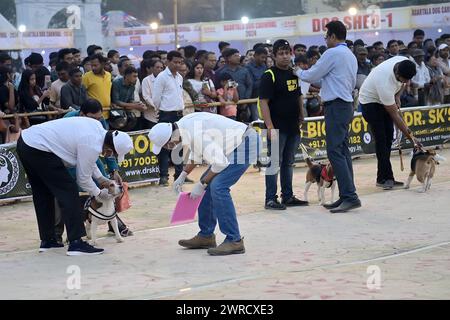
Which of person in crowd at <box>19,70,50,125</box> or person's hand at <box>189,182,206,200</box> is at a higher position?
person in crowd at <box>19,70,50,125</box>

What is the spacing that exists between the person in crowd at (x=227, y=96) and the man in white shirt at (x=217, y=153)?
6.61 m

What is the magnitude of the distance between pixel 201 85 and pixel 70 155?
6693mm

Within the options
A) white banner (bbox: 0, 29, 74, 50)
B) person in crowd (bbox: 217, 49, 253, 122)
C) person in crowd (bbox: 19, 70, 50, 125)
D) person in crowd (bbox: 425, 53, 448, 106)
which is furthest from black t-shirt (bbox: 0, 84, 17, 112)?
white banner (bbox: 0, 29, 74, 50)

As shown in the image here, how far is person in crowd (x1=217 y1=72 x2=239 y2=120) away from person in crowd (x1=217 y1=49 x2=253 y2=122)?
0.77ft

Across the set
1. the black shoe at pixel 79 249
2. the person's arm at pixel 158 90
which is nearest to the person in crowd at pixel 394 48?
the person's arm at pixel 158 90

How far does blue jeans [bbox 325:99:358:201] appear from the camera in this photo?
11.1 m

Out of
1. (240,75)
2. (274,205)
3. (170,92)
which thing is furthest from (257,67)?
(274,205)

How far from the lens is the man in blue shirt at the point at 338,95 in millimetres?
11000

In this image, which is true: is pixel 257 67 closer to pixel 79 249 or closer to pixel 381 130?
pixel 381 130

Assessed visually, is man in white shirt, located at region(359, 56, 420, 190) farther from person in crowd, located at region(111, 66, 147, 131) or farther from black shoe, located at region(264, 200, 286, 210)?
person in crowd, located at region(111, 66, 147, 131)

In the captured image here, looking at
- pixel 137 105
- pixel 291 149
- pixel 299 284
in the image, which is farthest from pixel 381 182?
pixel 299 284

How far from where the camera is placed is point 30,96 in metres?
13.9

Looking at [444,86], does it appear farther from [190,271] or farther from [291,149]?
[190,271]

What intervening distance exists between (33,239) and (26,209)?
220 cm
